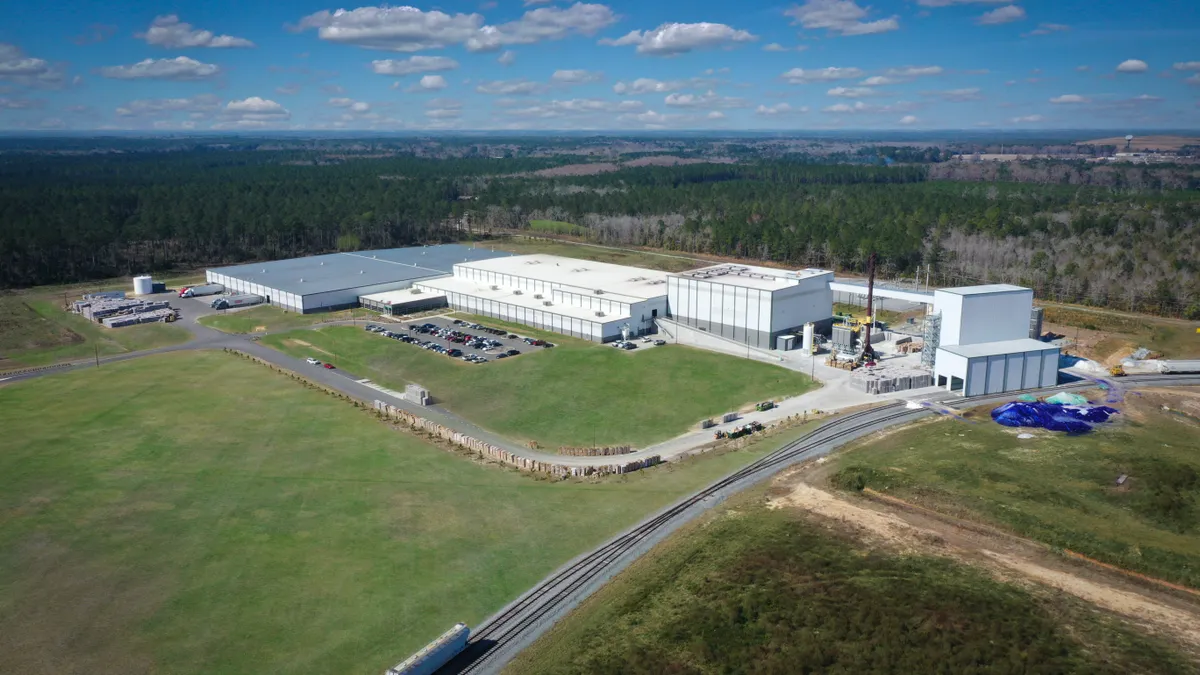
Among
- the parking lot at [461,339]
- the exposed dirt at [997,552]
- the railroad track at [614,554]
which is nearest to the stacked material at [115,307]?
the parking lot at [461,339]

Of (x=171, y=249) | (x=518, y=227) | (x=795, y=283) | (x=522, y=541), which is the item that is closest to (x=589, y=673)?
(x=522, y=541)

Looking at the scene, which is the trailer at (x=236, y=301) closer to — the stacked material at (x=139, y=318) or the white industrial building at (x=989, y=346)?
the stacked material at (x=139, y=318)

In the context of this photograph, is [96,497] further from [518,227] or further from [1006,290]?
[518,227]

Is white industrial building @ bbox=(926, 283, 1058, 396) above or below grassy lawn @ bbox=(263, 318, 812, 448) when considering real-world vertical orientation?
above

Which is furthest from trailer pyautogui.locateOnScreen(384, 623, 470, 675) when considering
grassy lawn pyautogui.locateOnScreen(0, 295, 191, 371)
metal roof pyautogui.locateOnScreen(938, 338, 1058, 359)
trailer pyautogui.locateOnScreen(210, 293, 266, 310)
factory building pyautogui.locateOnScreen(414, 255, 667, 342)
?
trailer pyautogui.locateOnScreen(210, 293, 266, 310)

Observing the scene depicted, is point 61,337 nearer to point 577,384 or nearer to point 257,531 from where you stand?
point 577,384

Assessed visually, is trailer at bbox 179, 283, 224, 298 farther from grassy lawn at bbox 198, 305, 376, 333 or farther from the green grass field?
the green grass field
